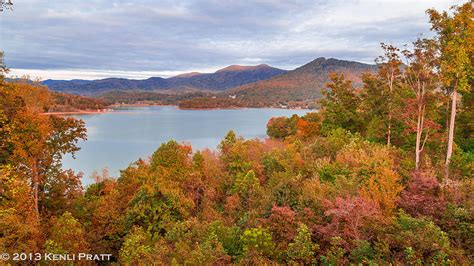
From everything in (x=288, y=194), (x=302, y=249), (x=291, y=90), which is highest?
(x=291, y=90)

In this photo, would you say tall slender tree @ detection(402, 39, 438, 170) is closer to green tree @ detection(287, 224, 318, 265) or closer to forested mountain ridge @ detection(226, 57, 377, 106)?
green tree @ detection(287, 224, 318, 265)

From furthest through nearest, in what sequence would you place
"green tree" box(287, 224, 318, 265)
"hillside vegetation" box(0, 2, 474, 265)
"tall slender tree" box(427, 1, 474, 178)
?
"tall slender tree" box(427, 1, 474, 178) → "hillside vegetation" box(0, 2, 474, 265) → "green tree" box(287, 224, 318, 265)

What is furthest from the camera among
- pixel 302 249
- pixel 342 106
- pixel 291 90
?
pixel 291 90

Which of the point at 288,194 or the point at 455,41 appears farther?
the point at 455,41

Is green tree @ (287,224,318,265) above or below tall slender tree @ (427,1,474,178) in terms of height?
below

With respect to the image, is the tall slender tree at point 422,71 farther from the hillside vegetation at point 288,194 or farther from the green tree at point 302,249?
the green tree at point 302,249

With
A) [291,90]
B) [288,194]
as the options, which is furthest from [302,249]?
[291,90]

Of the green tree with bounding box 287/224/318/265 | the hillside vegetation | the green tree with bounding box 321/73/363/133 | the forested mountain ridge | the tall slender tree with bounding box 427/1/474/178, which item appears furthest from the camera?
the forested mountain ridge

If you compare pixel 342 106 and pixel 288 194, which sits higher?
pixel 342 106

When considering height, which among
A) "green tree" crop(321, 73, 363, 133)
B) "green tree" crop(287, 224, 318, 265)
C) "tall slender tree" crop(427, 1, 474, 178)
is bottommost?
"green tree" crop(287, 224, 318, 265)

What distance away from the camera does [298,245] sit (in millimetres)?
8750

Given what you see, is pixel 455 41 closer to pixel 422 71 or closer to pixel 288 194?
pixel 422 71

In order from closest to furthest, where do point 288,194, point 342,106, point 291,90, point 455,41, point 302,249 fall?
1. point 302,249
2. point 288,194
3. point 455,41
4. point 342,106
5. point 291,90

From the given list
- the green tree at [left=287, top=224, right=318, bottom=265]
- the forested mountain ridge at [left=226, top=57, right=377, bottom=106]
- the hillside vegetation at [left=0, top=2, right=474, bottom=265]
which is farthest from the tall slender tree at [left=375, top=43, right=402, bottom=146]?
the forested mountain ridge at [left=226, top=57, right=377, bottom=106]
